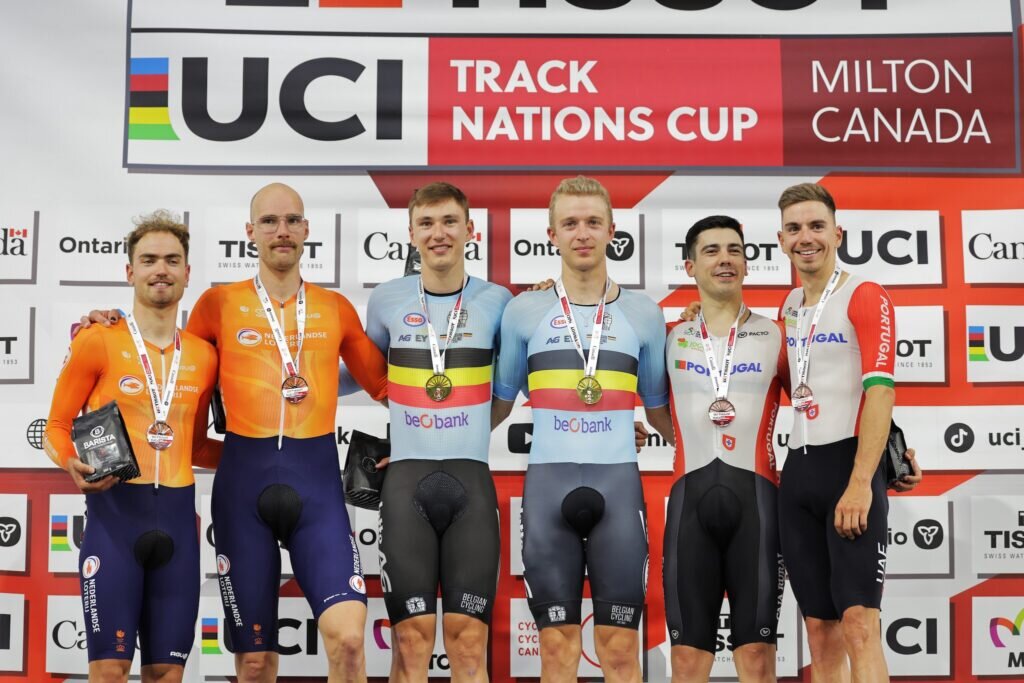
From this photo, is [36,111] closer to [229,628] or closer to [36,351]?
[36,351]

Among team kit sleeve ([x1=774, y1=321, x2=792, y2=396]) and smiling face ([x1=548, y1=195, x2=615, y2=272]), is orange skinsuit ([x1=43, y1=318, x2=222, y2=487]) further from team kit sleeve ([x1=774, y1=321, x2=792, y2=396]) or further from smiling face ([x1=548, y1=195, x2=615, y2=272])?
team kit sleeve ([x1=774, y1=321, x2=792, y2=396])

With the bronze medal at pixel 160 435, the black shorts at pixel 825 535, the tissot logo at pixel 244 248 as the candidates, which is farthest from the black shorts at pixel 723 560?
the tissot logo at pixel 244 248

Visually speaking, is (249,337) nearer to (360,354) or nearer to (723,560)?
(360,354)

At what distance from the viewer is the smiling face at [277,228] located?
364 cm

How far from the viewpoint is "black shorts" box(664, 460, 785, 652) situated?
340 centimetres

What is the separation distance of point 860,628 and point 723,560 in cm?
50

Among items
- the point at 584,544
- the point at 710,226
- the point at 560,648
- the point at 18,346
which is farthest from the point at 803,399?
the point at 18,346

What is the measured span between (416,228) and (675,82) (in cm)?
186

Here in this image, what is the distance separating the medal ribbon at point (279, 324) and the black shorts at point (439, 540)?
22.3 inches

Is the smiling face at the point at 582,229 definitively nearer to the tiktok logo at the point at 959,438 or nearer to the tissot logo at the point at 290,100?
the tissot logo at the point at 290,100

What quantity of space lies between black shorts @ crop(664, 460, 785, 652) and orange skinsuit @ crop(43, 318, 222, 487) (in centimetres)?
179

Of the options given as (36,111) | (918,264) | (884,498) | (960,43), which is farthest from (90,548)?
(960,43)

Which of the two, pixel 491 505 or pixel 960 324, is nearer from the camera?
pixel 491 505

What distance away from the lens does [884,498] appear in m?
3.36
